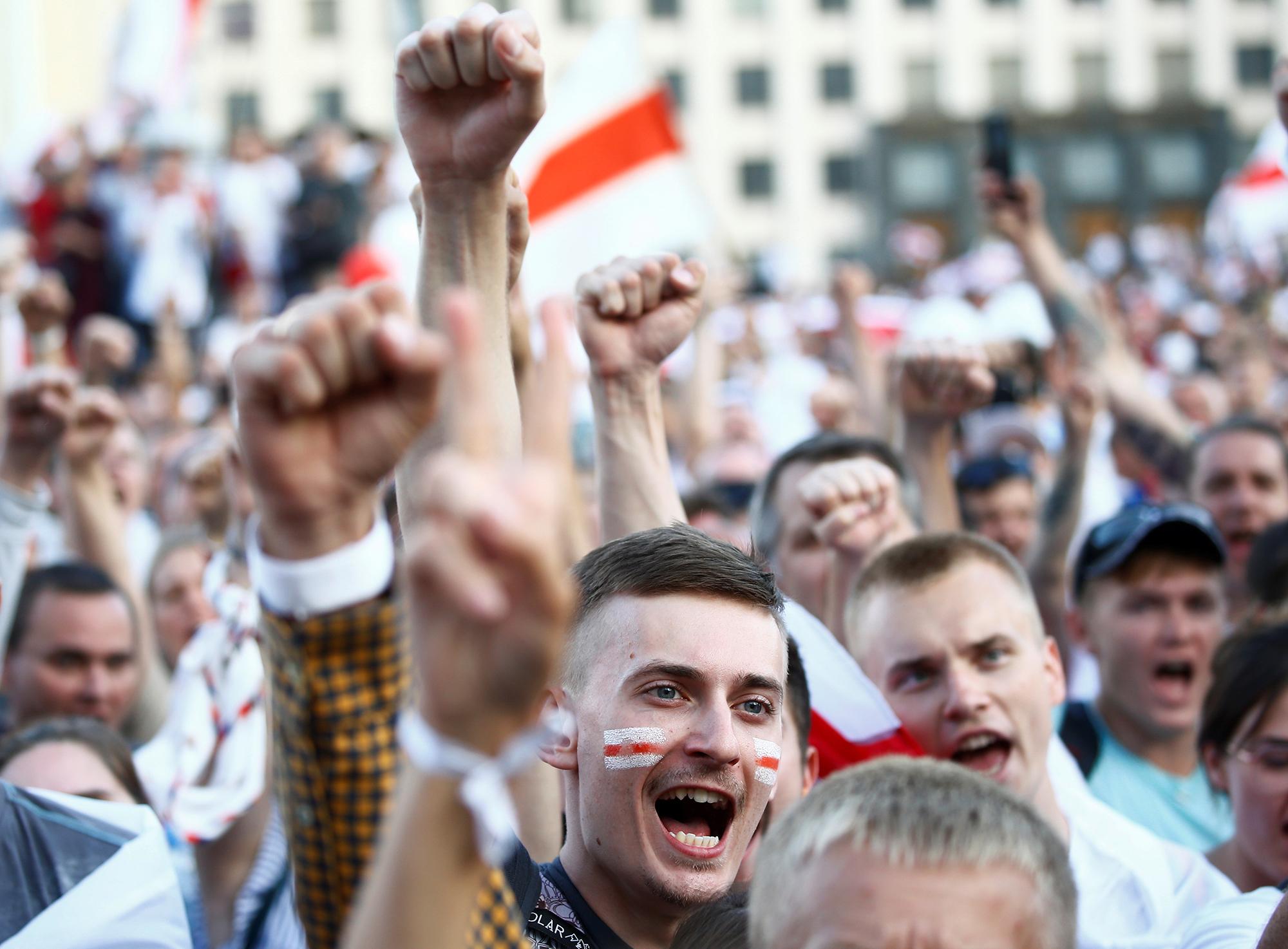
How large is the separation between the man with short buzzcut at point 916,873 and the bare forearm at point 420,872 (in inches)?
18.6

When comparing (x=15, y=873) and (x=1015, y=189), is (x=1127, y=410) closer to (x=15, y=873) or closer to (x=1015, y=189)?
(x=1015, y=189)

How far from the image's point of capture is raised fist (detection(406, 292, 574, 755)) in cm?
129

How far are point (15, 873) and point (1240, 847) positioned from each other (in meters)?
2.31

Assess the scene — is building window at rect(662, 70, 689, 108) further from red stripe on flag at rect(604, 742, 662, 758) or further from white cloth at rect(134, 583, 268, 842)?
red stripe on flag at rect(604, 742, 662, 758)

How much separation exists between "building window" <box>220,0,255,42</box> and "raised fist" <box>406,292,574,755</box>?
4349cm

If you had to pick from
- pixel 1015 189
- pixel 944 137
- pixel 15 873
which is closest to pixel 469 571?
pixel 15 873

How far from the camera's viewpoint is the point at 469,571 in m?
1.31

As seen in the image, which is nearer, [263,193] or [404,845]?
[404,845]

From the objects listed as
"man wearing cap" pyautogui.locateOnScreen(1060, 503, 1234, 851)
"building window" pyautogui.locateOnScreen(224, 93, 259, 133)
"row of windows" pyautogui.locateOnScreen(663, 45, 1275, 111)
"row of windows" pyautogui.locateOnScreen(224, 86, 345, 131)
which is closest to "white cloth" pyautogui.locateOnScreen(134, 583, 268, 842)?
"man wearing cap" pyautogui.locateOnScreen(1060, 503, 1234, 851)

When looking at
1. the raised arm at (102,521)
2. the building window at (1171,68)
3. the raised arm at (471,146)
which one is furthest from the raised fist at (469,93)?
the building window at (1171,68)

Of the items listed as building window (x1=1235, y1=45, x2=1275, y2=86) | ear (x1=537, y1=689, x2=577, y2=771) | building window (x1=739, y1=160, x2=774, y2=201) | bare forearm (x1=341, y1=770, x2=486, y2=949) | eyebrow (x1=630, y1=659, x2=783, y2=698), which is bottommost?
ear (x1=537, y1=689, x2=577, y2=771)

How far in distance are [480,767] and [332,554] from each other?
27 centimetres

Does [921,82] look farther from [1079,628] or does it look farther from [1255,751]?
[1255,751]

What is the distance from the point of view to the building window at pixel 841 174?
5612 cm
